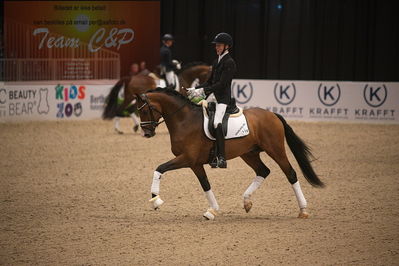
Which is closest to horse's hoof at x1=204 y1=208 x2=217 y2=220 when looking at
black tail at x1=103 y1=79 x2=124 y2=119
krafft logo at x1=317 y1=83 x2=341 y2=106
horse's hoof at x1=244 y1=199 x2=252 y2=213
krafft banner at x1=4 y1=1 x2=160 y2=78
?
horse's hoof at x1=244 y1=199 x2=252 y2=213

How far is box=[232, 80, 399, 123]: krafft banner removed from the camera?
58.1ft

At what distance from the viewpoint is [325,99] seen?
18453mm

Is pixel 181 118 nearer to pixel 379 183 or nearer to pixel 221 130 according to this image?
pixel 221 130

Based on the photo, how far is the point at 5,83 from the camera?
17.5 m

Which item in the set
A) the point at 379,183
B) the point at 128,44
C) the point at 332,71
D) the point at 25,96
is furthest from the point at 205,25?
the point at 379,183

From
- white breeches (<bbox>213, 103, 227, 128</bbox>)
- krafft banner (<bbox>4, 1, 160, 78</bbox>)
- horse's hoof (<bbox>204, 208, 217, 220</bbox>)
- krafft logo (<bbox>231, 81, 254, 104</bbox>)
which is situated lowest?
horse's hoof (<bbox>204, 208, 217, 220</bbox>)

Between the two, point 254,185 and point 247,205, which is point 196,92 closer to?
point 254,185

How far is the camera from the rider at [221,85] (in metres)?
7.62

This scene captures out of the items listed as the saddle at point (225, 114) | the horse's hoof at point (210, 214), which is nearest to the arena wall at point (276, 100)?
the saddle at point (225, 114)

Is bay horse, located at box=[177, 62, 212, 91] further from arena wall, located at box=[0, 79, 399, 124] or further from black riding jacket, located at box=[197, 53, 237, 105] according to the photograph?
black riding jacket, located at box=[197, 53, 237, 105]

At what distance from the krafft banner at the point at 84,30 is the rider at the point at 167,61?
4125mm

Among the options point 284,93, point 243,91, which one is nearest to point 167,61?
point 243,91

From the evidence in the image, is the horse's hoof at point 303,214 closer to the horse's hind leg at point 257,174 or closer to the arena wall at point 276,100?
the horse's hind leg at point 257,174

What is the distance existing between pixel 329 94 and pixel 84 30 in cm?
859
